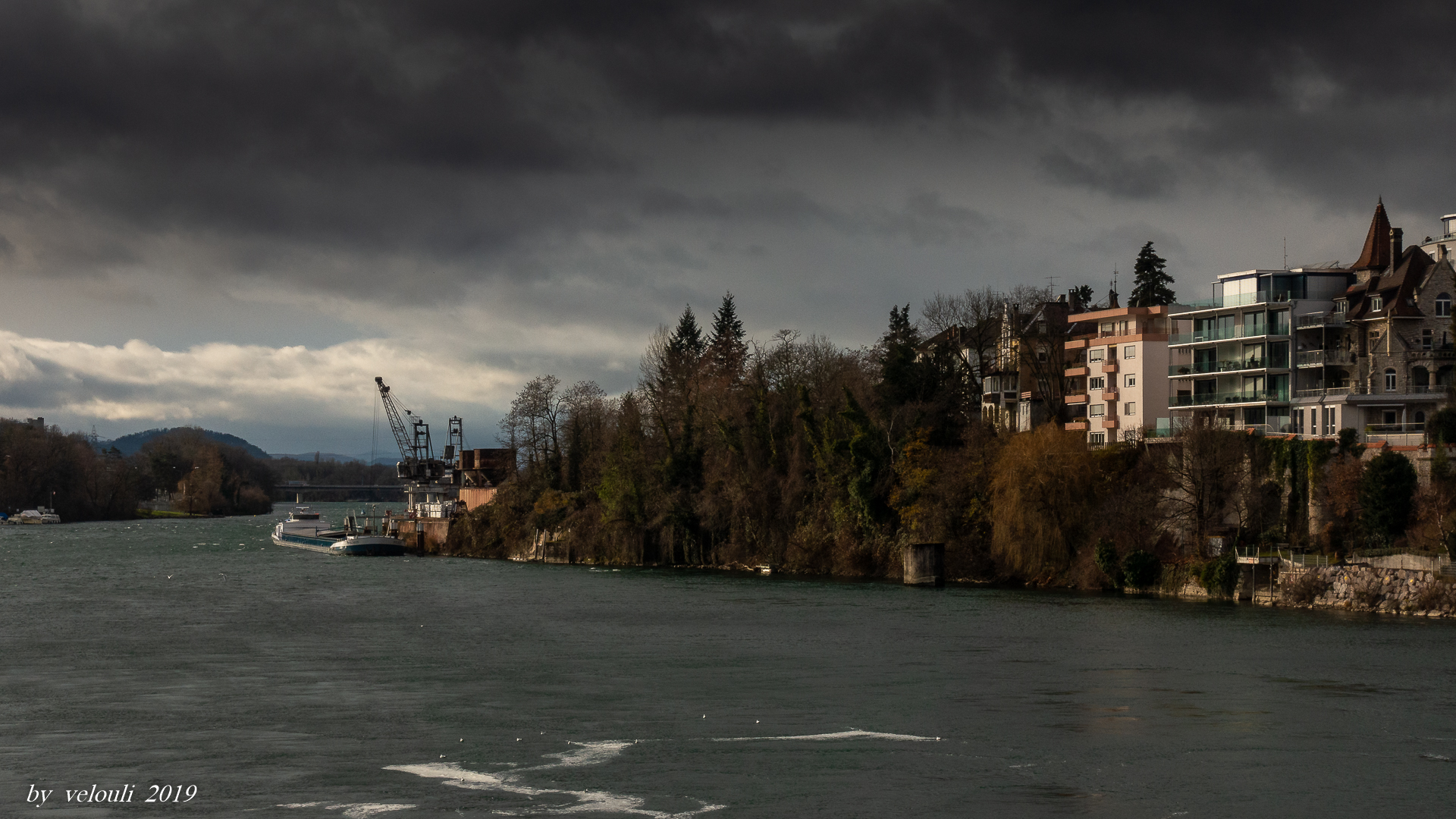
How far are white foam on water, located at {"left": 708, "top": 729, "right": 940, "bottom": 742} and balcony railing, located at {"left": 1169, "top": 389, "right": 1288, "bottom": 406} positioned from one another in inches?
2648

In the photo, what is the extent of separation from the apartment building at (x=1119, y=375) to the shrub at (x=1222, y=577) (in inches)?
956

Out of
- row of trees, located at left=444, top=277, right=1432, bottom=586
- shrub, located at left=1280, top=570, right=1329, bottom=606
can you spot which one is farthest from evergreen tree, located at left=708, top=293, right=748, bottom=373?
shrub, located at left=1280, top=570, right=1329, bottom=606

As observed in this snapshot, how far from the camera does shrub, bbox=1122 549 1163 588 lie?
77.1 m

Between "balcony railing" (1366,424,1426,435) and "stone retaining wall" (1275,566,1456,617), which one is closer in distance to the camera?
"stone retaining wall" (1275,566,1456,617)

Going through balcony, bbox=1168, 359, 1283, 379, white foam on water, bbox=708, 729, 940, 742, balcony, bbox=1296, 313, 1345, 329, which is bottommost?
white foam on water, bbox=708, 729, 940, 742

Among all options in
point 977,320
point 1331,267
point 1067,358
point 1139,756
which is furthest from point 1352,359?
point 1139,756

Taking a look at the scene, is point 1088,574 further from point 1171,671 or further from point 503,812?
point 503,812

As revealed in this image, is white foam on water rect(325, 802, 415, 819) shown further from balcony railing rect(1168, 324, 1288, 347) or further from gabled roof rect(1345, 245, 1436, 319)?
balcony railing rect(1168, 324, 1288, 347)

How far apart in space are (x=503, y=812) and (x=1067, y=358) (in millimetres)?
89122

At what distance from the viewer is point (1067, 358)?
109 meters

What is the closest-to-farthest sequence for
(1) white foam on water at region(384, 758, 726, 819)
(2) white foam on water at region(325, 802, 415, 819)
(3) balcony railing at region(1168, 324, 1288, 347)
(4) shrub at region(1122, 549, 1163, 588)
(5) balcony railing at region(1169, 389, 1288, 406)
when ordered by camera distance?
(2) white foam on water at region(325, 802, 415, 819)
(1) white foam on water at region(384, 758, 726, 819)
(4) shrub at region(1122, 549, 1163, 588)
(5) balcony railing at region(1169, 389, 1288, 406)
(3) balcony railing at region(1168, 324, 1288, 347)

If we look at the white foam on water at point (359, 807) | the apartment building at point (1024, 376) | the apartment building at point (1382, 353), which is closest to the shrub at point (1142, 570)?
the apartment building at point (1382, 353)

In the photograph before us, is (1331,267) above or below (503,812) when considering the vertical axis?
above

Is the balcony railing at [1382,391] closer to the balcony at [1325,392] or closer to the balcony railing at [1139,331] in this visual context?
the balcony at [1325,392]
